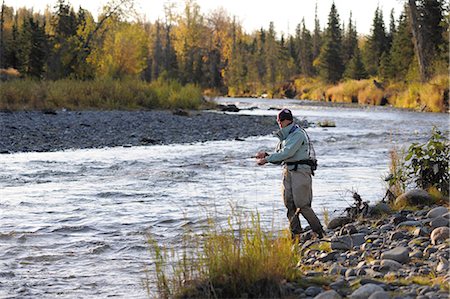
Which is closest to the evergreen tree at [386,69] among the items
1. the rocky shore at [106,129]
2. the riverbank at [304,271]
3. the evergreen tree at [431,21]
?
the evergreen tree at [431,21]

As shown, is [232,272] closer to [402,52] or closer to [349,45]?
[402,52]

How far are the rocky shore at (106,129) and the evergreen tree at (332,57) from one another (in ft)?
151

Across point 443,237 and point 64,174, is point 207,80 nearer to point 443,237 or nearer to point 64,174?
point 64,174

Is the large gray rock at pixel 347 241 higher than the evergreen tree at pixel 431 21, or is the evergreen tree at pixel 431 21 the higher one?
the evergreen tree at pixel 431 21

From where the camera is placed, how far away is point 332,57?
71500 mm

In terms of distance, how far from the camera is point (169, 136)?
782 inches

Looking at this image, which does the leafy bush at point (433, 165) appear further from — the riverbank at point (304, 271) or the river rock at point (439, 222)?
the riverbank at point (304, 271)

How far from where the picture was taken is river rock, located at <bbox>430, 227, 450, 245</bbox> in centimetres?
588

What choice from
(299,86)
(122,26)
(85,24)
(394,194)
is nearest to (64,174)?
(394,194)

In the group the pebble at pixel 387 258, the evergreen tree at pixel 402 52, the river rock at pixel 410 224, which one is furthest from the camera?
the evergreen tree at pixel 402 52

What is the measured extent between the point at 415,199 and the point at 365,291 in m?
4.05

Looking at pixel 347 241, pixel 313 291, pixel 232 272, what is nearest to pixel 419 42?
pixel 347 241

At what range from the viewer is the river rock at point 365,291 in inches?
169

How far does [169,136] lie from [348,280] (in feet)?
50.5
